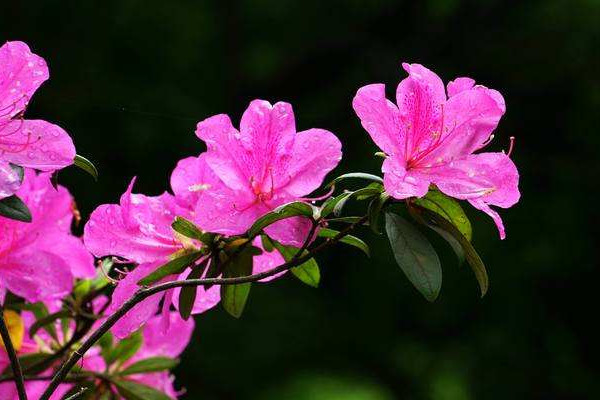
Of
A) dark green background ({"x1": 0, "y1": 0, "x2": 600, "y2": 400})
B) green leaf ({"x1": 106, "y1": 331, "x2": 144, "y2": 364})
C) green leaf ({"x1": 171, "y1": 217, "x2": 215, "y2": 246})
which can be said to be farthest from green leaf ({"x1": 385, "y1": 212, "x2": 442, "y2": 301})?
dark green background ({"x1": 0, "y1": 0, "x2": 600, "y2": 400})

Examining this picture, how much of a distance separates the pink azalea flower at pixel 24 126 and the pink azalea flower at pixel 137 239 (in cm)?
8

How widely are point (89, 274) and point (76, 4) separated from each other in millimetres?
3238

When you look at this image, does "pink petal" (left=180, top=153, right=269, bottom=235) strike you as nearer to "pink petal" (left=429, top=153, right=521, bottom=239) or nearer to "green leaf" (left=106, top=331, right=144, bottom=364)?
"pink petal" (left=429, top=153, right=521, bottom=239)

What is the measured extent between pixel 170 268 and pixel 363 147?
10.6 feet

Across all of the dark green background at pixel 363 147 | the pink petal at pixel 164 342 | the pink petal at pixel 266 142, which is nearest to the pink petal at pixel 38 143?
the pink petal at pixel 266 142

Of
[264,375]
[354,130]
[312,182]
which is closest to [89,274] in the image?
[312,182]

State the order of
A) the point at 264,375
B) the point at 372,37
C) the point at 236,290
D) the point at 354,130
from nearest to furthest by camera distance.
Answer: the point at 236,290 < the point at 264,375 < the point at 354,130 < the point at 372,37

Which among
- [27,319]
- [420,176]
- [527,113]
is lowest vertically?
[527,113]

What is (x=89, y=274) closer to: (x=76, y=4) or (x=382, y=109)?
(x=382, y=109)

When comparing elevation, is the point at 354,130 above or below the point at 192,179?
below

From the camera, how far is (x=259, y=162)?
0.62 metres

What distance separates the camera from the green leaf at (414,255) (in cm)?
60

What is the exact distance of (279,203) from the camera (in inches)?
24.5

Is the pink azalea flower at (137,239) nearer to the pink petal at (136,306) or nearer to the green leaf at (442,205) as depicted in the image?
the pink petal at (136,306)
